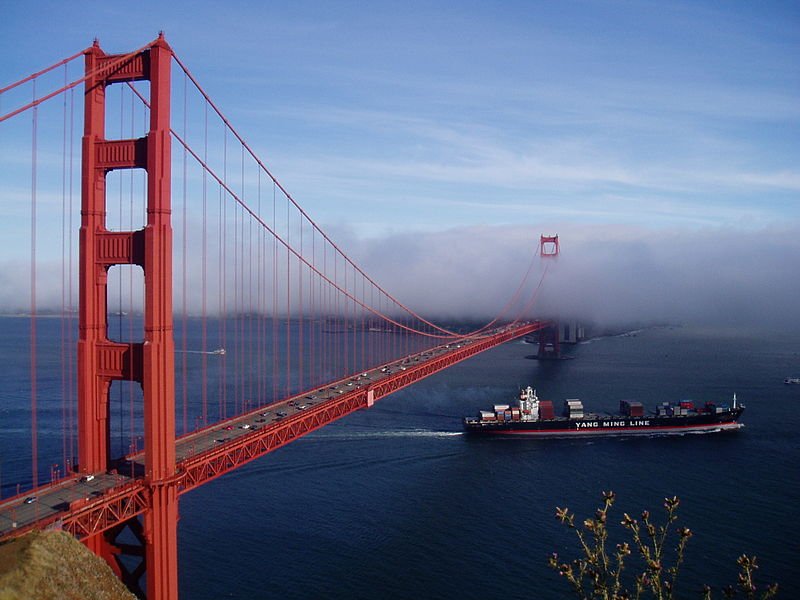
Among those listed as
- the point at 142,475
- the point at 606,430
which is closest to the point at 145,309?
the point at 142,475

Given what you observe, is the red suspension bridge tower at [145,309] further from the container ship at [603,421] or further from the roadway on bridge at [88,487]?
the container ship at [603,421]

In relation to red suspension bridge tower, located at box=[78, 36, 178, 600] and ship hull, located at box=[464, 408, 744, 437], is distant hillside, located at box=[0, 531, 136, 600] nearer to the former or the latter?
red suspension bridge tower, located at box=[78, 36, 178, 600]

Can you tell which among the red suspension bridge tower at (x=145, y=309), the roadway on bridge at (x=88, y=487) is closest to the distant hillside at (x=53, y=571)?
the roadway on bridge at (x=88, y=487)

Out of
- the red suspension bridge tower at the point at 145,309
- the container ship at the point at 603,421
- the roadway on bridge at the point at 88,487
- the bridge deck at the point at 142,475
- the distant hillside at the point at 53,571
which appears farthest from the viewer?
the container ship at the point at 603,421

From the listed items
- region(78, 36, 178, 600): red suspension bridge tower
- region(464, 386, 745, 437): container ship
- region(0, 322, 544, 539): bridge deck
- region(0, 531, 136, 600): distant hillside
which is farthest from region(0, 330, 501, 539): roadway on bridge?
region(464, 386, 745, 437): container ship

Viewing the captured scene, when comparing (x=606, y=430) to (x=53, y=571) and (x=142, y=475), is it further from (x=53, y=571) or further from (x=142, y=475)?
(x=53, y=571)
